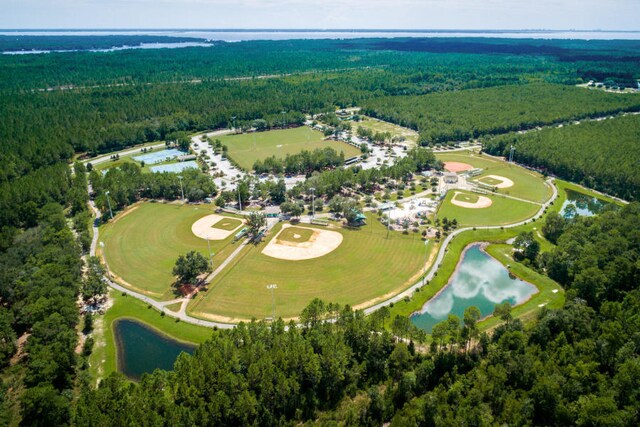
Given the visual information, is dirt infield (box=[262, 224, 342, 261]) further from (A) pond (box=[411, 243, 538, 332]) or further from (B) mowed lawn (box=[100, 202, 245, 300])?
(A) pond (box=[411, 243, 538, 332])

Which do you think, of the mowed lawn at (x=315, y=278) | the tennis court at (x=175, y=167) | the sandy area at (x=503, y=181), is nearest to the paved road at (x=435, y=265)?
the mowed lawn at (x=315, y=278)

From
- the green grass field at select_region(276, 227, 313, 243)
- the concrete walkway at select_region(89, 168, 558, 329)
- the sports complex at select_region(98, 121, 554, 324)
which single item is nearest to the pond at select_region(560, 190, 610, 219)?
the sports complex at select_region(98, 121, 554, 324)

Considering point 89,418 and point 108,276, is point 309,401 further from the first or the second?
point 108,276

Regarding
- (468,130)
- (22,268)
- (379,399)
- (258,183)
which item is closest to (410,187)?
(258,183)

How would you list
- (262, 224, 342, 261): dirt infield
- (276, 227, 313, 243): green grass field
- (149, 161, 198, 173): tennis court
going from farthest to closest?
1. (149, 161, 198, 173): tennis court
2. (276, 227, 313, 243): green grass field
3. (262, 224, 342, 261): dirt infield

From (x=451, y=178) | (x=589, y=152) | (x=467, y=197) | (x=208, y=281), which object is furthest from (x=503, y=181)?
(x=208, y=281)

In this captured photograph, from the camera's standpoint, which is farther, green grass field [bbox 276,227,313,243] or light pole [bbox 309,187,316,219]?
light pole [bbox 309,187,316,219]
